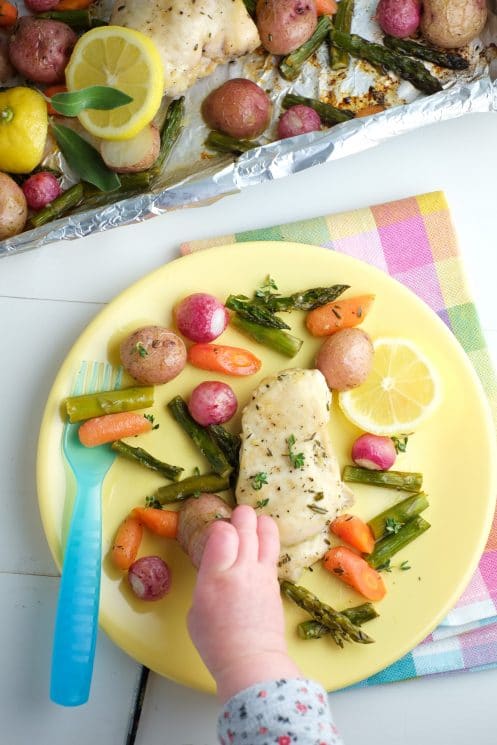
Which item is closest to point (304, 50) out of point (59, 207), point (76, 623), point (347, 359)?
point (59, 207)

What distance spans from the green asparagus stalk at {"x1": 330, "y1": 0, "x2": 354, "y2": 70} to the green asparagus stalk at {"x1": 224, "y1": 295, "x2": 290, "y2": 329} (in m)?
0.95

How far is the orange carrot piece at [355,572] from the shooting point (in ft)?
8.29

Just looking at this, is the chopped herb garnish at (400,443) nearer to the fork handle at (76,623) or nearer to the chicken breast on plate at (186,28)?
the fork handle at (76,623)

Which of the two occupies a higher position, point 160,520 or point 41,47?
point 41,47

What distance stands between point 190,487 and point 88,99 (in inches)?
49.6

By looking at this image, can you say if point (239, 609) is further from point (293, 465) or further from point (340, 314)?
point (340, 314)

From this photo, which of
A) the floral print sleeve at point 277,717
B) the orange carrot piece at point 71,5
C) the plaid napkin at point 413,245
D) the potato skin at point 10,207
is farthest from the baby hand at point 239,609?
the orange carrot piece at point 71,5

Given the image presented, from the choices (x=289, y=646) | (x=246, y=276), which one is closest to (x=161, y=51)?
(x=246, y=276)

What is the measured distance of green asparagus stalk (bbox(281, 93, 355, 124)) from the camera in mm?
2902

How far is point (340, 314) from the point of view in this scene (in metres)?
2.68

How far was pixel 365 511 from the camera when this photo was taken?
2.65m

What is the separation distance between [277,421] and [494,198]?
116cm

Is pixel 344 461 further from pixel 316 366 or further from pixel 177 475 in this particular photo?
pixel 177 475

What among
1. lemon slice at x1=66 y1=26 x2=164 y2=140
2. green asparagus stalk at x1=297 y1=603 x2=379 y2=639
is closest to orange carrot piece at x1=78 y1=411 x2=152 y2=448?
green asparagus stalk at x1=297 y1=603 x2=379 y2=639
